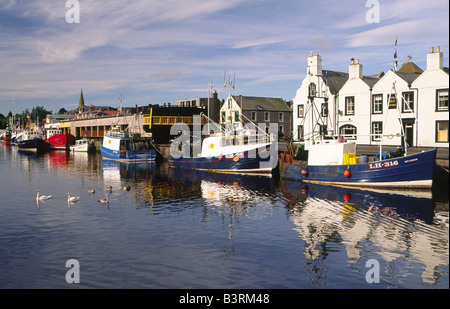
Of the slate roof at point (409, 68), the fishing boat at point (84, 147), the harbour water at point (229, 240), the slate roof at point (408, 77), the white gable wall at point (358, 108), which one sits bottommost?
the harbour water at point (229, 240)

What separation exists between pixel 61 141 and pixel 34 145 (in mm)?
6150

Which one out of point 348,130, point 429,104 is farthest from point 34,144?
point 429,104

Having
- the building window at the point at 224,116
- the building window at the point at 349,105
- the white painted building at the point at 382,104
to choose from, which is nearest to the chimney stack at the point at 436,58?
the white painted building at the point at 382,104

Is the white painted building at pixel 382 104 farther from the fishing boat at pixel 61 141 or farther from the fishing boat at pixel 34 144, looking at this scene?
the fishing boat at pixel 34 144

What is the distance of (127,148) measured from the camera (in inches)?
2437

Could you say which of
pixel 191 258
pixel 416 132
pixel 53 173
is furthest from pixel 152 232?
pixel 416 132

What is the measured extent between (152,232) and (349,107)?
38742 millimetres

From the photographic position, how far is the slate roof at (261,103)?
2972 inches

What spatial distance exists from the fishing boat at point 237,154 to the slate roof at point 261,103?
29.0 metres

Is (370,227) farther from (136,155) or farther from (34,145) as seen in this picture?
(34,145)

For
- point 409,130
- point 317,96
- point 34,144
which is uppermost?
point 317,96

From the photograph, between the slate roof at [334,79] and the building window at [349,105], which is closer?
the building window at [349,105]
